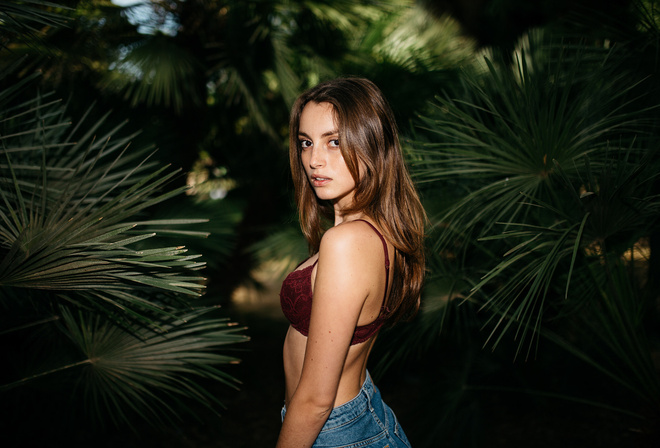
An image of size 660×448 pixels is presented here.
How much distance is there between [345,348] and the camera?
0.94 metres

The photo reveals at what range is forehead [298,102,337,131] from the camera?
1073 mm

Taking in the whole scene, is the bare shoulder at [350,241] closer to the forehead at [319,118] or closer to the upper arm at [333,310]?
the upper arm at [333,310]

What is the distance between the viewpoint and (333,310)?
3.03 feet

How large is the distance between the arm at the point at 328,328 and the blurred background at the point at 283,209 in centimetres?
32

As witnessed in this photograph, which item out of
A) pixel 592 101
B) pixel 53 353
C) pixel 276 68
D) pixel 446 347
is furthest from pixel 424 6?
pixel 53 353

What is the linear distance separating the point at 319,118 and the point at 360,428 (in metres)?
0.76

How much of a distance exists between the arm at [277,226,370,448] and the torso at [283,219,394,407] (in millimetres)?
43

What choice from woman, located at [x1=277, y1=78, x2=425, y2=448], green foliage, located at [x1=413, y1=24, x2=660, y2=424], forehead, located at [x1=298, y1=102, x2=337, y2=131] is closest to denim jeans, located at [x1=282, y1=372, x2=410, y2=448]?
woman, located at [x1=277, y1=78, x2=425, y2=448]

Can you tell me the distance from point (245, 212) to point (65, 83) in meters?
2.08

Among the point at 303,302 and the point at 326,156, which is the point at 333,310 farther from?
the point at 326,156

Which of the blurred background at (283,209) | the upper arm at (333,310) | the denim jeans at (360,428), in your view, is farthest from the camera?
the blurred background at (283,209)

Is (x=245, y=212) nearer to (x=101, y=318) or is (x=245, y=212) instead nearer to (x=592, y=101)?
(x=101, y=318)

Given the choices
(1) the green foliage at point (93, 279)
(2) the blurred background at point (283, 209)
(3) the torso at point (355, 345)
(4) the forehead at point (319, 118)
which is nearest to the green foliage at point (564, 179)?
(2) the blurred background at point (283, 209)

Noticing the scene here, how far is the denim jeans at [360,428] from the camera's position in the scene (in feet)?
3.40
